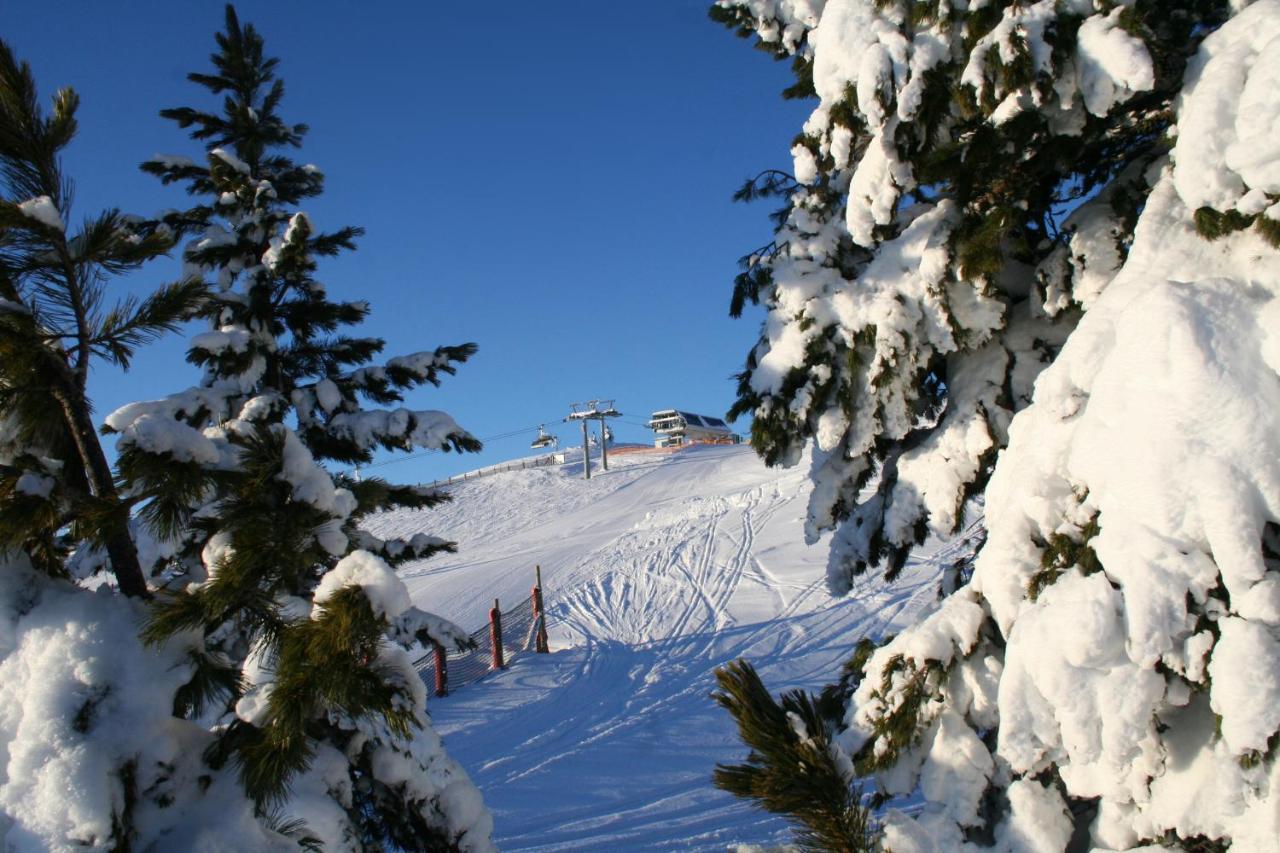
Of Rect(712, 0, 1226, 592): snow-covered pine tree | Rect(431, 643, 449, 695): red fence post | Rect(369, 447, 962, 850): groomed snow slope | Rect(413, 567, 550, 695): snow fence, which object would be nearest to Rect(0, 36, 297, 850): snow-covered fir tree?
Rect(712, 0, 1226, 592): snow-covered pine tree

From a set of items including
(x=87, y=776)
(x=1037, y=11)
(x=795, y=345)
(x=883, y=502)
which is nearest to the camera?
(x=87, y=776)

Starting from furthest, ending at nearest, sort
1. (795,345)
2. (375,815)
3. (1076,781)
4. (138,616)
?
(795,345), (375,815), (138,616), (1076,781)

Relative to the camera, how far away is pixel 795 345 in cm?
464

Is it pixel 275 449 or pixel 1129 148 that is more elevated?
pixel 1129 148

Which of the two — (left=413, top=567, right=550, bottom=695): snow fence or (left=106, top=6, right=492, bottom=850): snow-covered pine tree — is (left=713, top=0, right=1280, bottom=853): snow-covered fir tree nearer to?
(left=106, top=6, right=492, bottom=850): snow-covered pine tree

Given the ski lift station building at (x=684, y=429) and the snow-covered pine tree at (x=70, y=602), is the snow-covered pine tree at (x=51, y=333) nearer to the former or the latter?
the snow-covered pine tree at (x=70, y=602)

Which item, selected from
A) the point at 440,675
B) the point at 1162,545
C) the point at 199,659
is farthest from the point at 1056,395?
the point at 440,675

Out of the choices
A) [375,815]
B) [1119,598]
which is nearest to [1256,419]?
[1119,598]

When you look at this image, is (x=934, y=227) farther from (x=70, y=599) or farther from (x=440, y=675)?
(x=440, y=675)

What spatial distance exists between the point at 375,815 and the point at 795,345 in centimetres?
347

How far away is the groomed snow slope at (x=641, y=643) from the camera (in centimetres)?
877

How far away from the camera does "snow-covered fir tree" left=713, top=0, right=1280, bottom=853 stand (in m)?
1.91

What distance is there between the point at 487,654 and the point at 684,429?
6289 centimetres

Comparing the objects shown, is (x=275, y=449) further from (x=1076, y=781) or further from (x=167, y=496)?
(x=1076, y=781)
